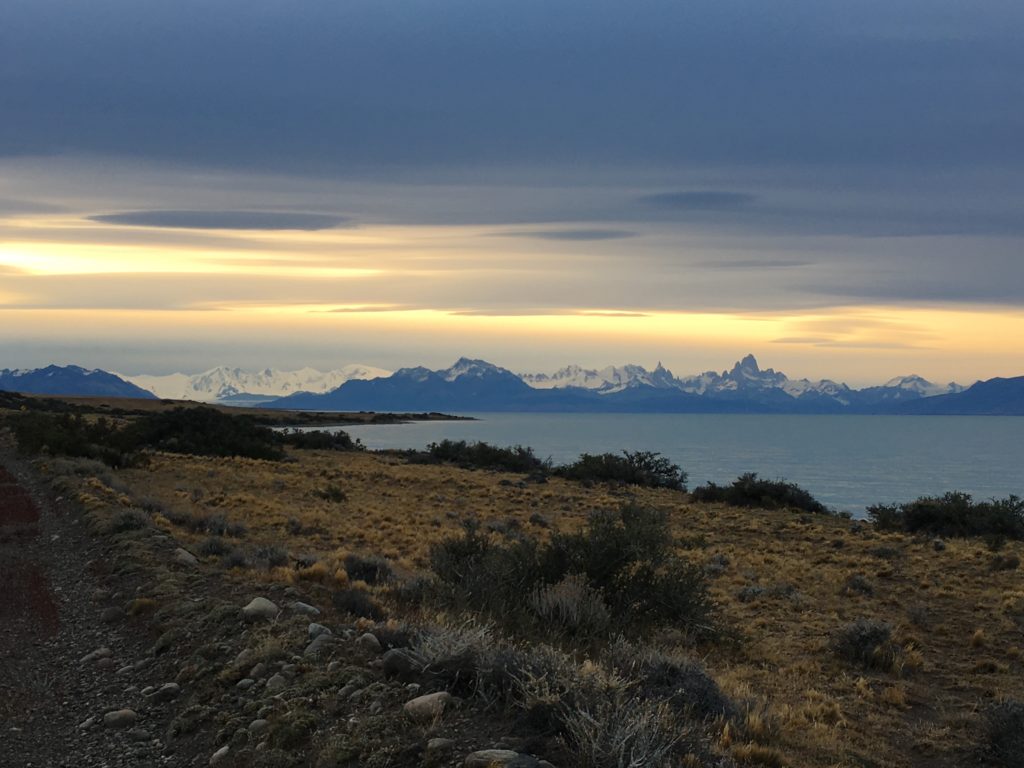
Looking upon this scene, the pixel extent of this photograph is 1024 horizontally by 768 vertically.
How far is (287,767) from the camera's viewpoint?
6.11 meters

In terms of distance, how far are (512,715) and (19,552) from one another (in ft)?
43.1

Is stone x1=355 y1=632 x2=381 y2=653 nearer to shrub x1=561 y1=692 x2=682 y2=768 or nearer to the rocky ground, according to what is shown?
the rocky ground

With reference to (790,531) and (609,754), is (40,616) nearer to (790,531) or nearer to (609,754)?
(609,754)

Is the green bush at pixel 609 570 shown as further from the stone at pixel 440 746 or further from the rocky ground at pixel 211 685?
the stone at pixel 440 746

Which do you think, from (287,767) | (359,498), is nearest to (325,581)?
(287,767)

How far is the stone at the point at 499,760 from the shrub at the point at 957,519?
Result: 2843cm

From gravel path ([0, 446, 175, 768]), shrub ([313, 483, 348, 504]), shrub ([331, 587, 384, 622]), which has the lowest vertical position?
shrub ([313, 483, 348, 504])

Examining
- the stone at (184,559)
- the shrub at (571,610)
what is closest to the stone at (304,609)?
the shrub at (571,610)

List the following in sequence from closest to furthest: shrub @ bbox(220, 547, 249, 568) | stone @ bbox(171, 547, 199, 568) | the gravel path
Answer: the gravel path, stone @ bbox(171, 547, 199, 568), shrub @ bbox(220, 547, 249, 568)

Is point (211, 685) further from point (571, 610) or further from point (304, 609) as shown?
point (571, 610)

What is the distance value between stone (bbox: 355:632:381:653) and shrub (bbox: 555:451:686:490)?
131 ft

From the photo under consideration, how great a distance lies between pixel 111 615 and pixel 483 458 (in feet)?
153

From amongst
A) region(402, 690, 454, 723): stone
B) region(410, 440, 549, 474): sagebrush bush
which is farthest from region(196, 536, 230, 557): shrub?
region(410, 440, 549, 474): sagebrush bush

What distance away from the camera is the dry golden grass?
9141mm
